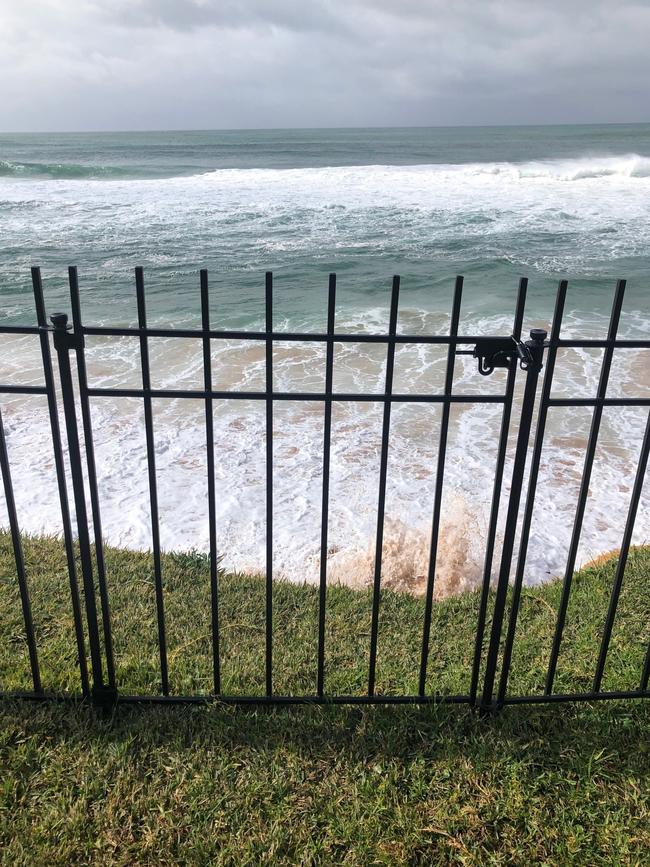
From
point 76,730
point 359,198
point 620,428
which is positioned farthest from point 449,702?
point 359,198

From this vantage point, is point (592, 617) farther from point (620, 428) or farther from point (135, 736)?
point (620, 428)

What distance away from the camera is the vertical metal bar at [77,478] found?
2518 mm

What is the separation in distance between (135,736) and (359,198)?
32182 mm

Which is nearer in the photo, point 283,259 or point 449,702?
point 449,702

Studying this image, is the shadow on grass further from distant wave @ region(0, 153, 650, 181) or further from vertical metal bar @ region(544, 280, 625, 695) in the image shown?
distant wave @ region(0, 153, 650, 181)

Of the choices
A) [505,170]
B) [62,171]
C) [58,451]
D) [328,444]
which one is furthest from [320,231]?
[62,171]

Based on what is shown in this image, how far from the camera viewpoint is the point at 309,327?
14.1 m

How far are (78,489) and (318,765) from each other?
1569 mm

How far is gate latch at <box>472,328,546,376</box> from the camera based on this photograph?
8.27 feet

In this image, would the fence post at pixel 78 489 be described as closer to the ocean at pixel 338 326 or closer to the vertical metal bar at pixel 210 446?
the vertical metal bar at pixel 210 446

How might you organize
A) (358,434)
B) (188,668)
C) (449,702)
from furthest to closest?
1. (358,434)
2. (188,668)
3. (449,702)

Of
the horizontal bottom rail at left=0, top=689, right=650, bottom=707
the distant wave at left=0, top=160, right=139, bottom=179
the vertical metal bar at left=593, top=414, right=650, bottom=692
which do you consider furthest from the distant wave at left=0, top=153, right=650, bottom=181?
the vertical metal bar at left=593, top=414, right=650, bottom=692

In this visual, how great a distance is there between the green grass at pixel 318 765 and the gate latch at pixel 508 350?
5.50 feet

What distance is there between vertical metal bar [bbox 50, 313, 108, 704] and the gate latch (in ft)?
5.17
